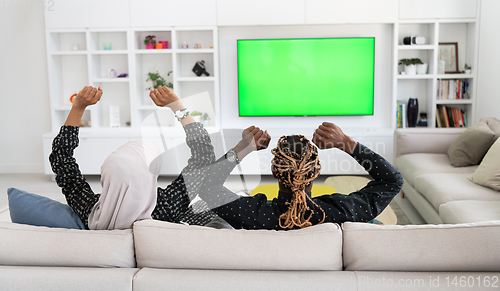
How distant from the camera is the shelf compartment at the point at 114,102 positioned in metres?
4.68

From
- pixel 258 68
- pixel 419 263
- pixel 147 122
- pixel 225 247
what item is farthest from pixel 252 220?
pixel 147 122

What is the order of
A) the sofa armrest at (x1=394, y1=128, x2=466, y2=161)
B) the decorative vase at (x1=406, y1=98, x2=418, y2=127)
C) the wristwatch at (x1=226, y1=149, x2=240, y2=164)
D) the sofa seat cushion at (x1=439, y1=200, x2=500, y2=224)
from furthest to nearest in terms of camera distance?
the decorative vase at (x1=406, y1=98, x2=418, y2=127)
the sofa armrest at (x1=394, y1=128, x2=466, y2=161)
the sofa seat cushion at (x1=439, y1=200, x2=500, y2=224)
the wristwatch at (x1=226, y1=149, x2=240, y2=164)

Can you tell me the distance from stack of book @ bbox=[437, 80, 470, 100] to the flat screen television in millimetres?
746

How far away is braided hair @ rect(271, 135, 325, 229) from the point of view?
122 centimetres

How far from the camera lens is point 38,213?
124 centimetres

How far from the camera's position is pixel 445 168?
3.05m

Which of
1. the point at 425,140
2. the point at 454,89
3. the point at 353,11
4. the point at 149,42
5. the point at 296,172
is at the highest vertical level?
the point at 353,11

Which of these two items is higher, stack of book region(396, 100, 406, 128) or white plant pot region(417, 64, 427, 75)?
white plant pot region(417, 64, 427, 75)

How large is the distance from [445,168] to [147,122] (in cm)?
317

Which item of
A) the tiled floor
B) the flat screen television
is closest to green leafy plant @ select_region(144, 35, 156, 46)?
the flat screen television

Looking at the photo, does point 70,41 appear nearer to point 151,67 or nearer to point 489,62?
point 151,67

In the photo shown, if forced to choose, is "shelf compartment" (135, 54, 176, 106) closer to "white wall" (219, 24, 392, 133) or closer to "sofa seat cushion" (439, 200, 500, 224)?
"white wall" (219, 24, 392, 133)

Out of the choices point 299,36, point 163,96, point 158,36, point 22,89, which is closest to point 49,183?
point 22,89

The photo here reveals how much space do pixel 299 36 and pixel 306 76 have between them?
460mm
